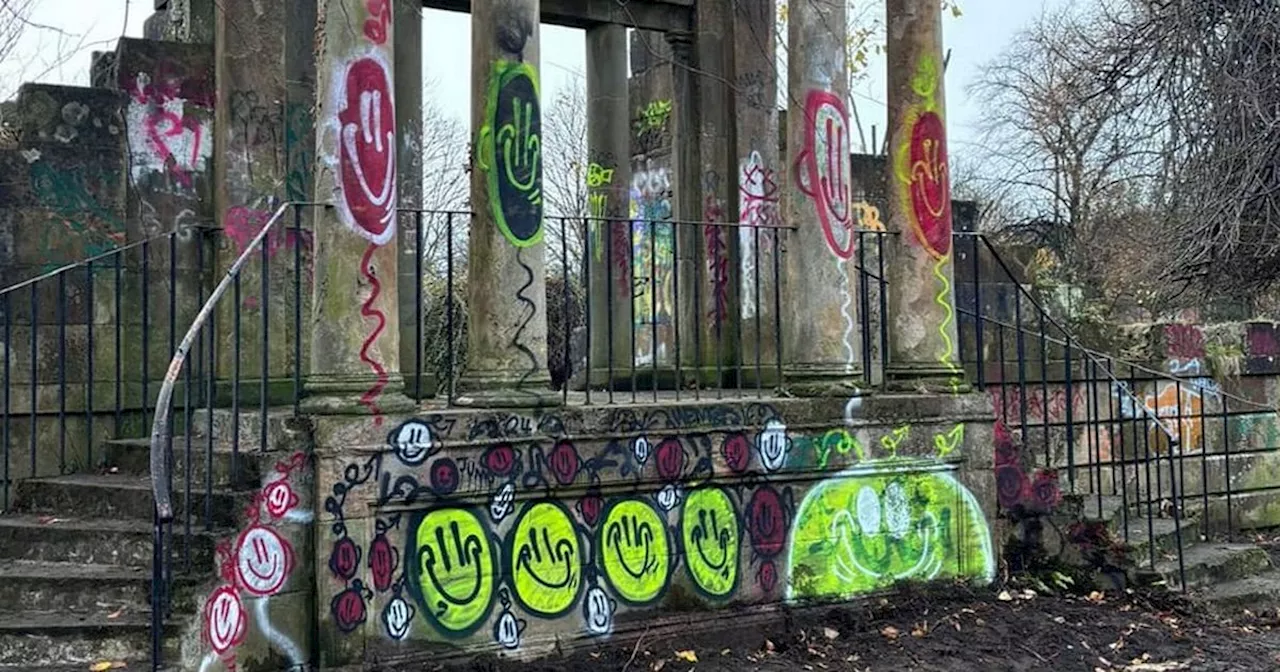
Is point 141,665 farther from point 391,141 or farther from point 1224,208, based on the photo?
point 1224,208

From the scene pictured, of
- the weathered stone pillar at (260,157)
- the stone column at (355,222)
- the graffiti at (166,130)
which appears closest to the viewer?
the stone column at (355,222)

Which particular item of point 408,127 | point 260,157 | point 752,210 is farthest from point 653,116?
point 260,157

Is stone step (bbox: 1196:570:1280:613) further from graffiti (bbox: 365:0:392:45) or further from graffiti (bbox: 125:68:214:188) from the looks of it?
graffiti (bbox: 125:68:214:188)

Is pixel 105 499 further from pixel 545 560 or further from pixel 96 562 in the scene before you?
pixel 545 560

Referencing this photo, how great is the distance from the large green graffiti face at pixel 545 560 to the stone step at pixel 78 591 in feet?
6.51

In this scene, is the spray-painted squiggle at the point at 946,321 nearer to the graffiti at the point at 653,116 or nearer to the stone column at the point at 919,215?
the stone column at the point at 919,215

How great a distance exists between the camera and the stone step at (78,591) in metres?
5.92

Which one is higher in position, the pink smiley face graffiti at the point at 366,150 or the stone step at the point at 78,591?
the pink smiley face graffiti at the point at 366,150

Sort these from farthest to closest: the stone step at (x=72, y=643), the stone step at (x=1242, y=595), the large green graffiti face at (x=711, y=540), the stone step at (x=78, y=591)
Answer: the stone step at (x=1242, y=595)
the large green graffiti face at (x=711, y=540)
the stone step at (x=78, y=591)
the stone step at (x=72, y=643)

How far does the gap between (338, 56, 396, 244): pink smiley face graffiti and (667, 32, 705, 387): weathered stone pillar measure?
162 inches

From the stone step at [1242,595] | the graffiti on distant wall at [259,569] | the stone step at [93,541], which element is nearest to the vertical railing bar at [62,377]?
the stone step at [93,541]

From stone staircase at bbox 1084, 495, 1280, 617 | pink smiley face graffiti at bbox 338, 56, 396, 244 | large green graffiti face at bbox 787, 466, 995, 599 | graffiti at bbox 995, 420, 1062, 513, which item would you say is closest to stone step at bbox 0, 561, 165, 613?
pink smiley face graffiti at bbox 338, 56, 396, 244

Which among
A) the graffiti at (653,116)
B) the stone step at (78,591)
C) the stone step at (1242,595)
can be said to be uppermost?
the graffiti at (653,116)

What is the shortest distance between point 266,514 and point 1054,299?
27.4 feet
